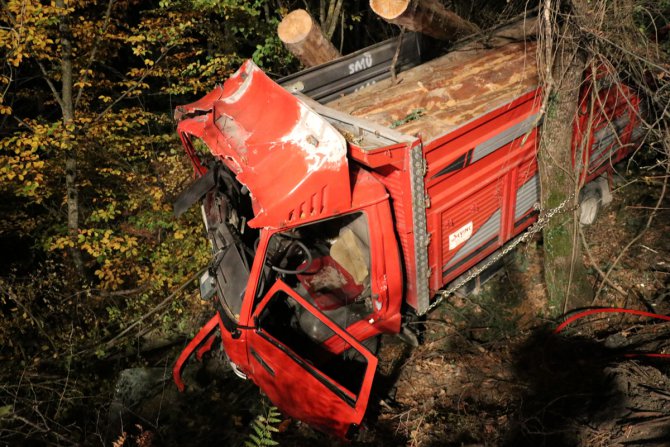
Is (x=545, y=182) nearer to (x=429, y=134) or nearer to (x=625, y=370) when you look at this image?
(x=429, y=134)

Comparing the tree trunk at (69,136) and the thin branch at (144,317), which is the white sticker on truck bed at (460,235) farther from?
the tree trunk at (69,136)

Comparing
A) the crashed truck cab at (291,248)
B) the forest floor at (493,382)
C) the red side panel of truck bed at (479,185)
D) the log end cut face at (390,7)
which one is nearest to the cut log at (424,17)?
the log end cut face at (390,7)

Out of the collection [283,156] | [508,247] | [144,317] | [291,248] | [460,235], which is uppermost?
[283,156]

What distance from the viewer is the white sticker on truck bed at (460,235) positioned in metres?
4.74

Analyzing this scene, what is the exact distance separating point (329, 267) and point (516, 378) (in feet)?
6.64

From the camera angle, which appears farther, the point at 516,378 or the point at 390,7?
the point at 390,7

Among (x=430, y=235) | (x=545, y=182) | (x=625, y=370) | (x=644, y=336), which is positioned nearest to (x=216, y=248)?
(x=430, y=235)

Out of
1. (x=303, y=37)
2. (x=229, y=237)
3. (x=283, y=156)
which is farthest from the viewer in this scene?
(x=303, y=37)

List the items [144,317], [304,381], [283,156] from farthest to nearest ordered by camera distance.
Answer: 1. [144,317]
2. [304,381]
3. [283,156]

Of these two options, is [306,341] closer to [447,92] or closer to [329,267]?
[329,267]

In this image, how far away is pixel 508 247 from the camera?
538 cm

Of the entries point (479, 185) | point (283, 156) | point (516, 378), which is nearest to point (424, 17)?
point (479, 185)

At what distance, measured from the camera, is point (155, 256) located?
6988 mm

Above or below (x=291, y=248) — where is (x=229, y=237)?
above
